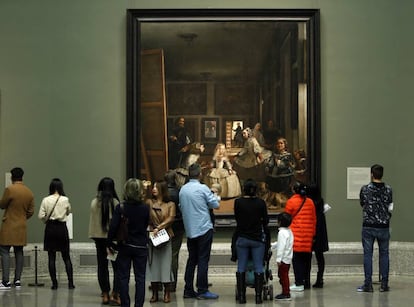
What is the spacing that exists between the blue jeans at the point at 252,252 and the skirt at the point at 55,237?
313 cm

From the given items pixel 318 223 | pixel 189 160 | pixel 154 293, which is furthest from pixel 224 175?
pixel 154 293

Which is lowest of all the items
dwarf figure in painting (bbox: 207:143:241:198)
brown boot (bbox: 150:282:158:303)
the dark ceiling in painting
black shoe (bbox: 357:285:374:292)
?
black shoe (bbox: 357:285:374:292)

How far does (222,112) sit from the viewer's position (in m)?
15.5

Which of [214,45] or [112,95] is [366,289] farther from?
[112,95]

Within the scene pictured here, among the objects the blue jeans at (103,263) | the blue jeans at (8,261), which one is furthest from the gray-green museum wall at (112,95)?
the blue jeans at (103,263)

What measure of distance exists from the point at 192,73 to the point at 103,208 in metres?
4.26

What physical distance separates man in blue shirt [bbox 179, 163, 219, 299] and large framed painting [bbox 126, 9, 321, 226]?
8.68ft

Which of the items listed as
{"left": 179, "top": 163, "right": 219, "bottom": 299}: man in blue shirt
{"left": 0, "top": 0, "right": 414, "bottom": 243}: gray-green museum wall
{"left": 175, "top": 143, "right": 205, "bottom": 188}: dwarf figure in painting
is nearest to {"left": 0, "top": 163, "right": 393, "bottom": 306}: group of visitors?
{"left": 179, "top": 163, "right": 219, "bottom": 299}: man in blue shirt

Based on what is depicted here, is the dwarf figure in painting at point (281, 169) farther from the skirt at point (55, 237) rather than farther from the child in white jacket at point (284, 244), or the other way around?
the skirt at point (55, 237)

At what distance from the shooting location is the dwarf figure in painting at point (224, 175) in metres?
15.4

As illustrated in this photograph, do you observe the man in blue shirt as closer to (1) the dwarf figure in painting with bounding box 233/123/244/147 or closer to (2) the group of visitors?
(2) the group of visitors

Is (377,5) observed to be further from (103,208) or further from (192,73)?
(103,208)

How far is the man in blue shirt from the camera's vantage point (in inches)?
498

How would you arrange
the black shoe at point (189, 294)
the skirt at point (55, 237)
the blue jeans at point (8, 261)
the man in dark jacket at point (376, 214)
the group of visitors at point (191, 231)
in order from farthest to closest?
the blue jeans at point (8, 261)
the skirt at point (55, 237)
the man in dark jacket at point (376, 214)
the black shoe at point (189, 294)
the group of visitors at point (191, 231)
